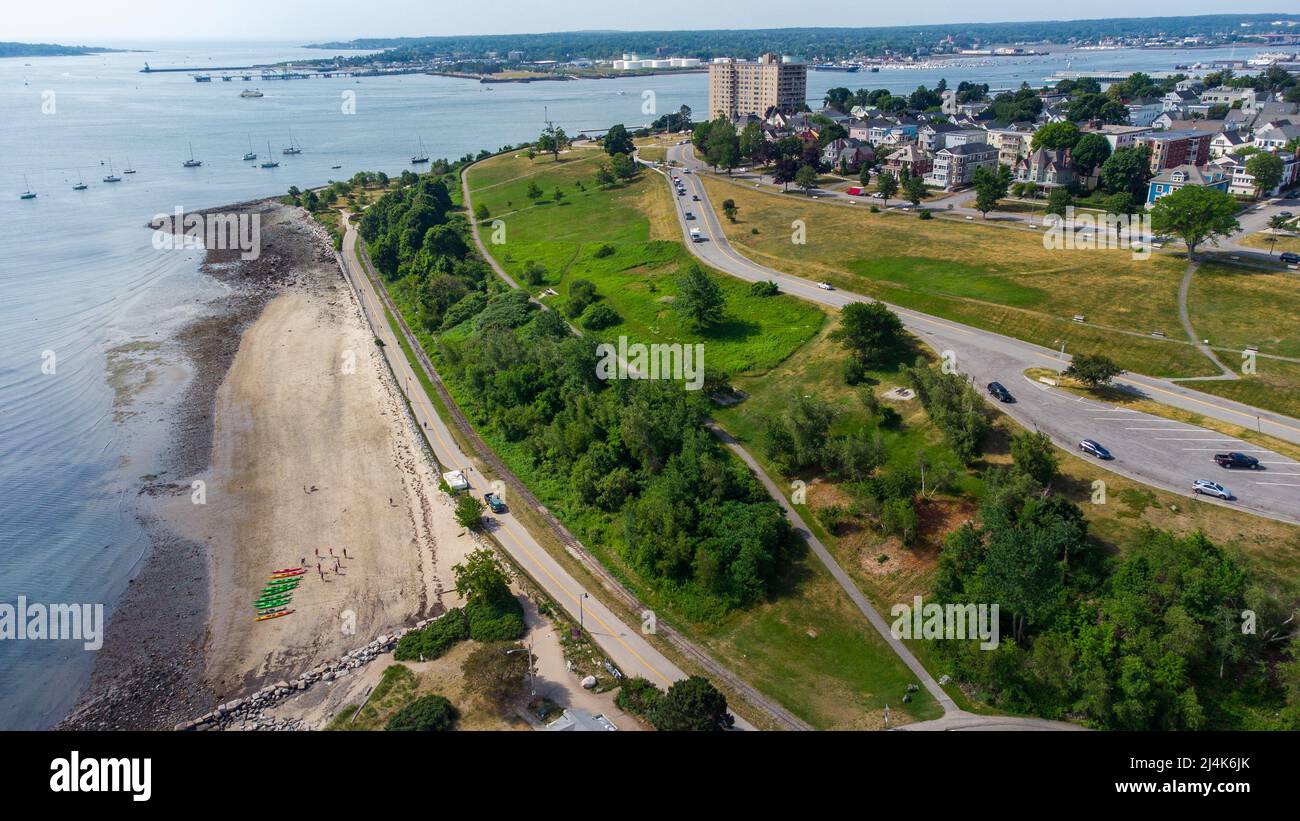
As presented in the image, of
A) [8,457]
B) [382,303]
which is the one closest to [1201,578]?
[8,457]

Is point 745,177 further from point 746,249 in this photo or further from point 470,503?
point 470,503

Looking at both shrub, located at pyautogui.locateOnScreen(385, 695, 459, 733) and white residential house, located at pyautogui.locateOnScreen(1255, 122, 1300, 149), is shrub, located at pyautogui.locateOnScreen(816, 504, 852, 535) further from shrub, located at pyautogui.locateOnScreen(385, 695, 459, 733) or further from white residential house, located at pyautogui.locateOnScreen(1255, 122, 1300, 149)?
white residential house, located at pyautogui.locateOnScreen(1255, 122, 1300, 149)

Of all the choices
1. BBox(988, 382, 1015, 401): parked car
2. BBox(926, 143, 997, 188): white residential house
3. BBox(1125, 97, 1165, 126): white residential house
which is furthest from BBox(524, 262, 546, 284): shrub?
BBox(1125, 97, 1165, 126): white residential house

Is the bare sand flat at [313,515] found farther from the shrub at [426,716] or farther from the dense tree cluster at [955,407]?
the dense tree cluster at [955,407]

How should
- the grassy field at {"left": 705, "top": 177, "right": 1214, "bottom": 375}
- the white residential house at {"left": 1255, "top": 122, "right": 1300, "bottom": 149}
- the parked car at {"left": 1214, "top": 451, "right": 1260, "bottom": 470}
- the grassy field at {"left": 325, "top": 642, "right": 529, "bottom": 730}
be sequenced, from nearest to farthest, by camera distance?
the grassy field at {"left": 325, "top": 642, "right": 529, "bottom": 730} → the parked car at {"left": 1214, "top": 451, "right": 1260, "bottom": 470} → the grassy field at {"left": 705, "top": 177, "right": 1214, "bottom": 375} → the white residential house at {"left": 1255, "top": 122, "right": 1300, "bottom": 149}

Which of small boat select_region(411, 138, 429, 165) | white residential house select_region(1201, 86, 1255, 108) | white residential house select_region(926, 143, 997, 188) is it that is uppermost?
white residential house select_region(1201, 86, 1255, 108)

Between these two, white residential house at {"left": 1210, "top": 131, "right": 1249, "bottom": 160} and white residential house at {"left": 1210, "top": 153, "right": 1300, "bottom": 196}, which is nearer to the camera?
white residential house at {"left": 1210, "top": 153, "right": 1300, "bottom": 196}

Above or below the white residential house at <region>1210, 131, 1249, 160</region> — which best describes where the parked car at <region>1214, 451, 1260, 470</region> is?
below
